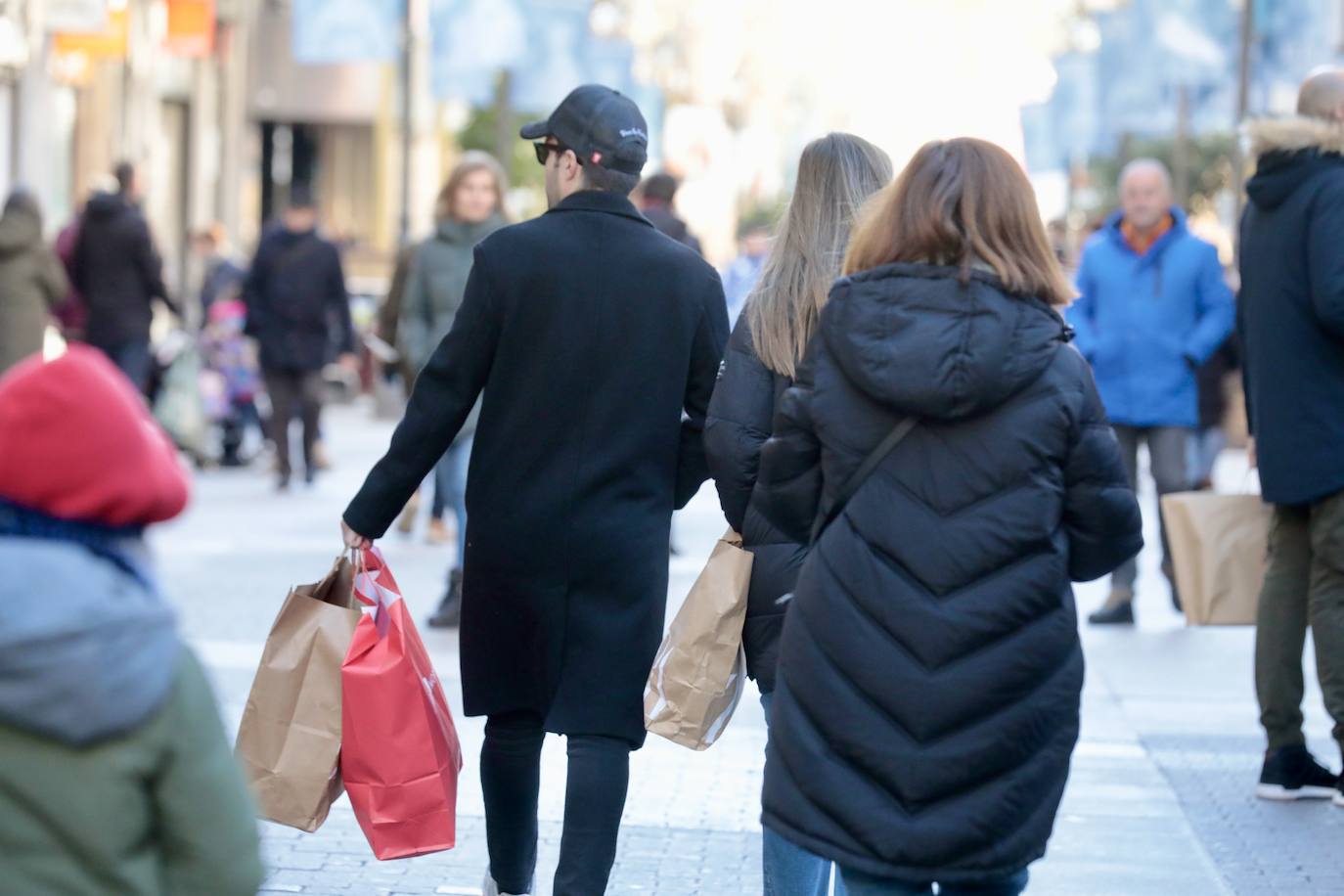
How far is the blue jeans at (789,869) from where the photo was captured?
4.46 meters

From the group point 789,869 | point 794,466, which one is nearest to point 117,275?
point 789,869

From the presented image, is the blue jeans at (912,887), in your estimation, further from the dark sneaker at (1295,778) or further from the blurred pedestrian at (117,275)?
the blurred pedestrian at (117,275)

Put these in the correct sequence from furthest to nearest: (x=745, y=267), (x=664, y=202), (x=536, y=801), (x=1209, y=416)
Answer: (x=745, y=267)
(x=1209, y=416)
(x=664, y=202)
(x=536, y=801)

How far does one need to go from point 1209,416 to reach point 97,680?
11.5m

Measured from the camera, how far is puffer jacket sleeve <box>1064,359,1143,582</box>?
3725 mm

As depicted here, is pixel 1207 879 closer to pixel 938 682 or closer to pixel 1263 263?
pixel 1263 263

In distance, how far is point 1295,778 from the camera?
6695 mm

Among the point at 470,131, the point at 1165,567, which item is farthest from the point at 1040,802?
the point at 470,131

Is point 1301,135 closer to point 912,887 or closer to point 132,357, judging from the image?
point 912,887

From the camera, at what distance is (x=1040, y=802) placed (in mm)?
3666

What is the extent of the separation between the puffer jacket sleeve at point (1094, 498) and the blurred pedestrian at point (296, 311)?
11560mm

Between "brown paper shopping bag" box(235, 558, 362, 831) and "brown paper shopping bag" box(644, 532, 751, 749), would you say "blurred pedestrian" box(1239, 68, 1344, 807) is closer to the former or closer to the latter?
"brown paper shopping bag" box(644, 532, 751, 749)

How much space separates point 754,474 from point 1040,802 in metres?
1.06

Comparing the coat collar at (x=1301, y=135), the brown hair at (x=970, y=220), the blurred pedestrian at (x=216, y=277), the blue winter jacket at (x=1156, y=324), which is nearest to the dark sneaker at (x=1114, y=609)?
the blue winter jacket at (x=1156, y=324)
